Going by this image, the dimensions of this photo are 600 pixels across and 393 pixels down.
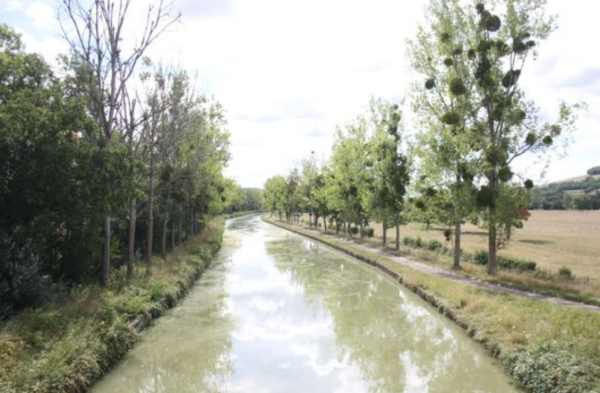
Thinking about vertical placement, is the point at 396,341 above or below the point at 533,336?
below

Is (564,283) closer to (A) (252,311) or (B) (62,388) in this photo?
(A) (252,311)

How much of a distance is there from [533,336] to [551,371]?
186 centimetres

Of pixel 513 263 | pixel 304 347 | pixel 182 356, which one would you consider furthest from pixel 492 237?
pixel 182 356

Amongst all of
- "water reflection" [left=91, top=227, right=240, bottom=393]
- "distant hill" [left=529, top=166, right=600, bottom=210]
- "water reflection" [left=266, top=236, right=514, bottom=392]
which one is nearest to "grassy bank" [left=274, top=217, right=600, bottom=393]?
"water reflection" [left=266, top=236, right=514, bottom=392]

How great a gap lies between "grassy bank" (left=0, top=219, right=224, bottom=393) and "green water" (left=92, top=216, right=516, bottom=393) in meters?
0.50

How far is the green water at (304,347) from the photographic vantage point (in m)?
9.99

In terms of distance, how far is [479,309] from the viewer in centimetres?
1444

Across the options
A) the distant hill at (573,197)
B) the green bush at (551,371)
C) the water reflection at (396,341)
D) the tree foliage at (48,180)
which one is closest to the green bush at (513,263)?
the water reflection at (396,341)

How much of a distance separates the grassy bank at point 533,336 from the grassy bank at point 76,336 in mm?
8979

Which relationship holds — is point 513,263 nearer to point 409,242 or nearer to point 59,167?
point 409,242

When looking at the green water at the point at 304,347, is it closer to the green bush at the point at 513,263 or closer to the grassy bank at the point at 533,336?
the grassy bank at the point at 533,336

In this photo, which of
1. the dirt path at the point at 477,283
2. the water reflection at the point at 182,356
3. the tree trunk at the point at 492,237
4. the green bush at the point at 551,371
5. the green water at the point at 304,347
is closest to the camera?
the green bush at the point at 551,371

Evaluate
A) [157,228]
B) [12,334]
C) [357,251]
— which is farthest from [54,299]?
[357,251]

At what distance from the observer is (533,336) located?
35.3ft
